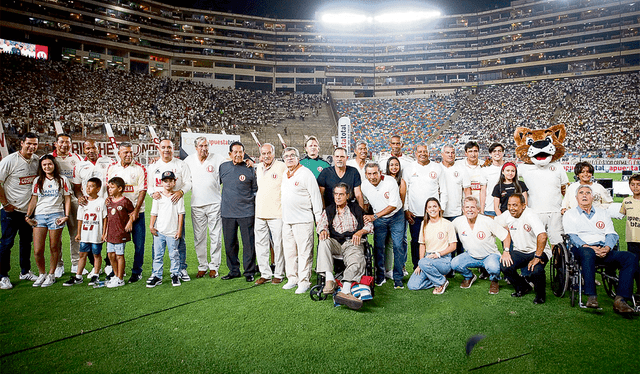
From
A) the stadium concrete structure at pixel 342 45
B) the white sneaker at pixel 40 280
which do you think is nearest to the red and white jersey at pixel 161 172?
the white sneaker at pixel 40 280

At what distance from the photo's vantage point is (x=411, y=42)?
6288cm

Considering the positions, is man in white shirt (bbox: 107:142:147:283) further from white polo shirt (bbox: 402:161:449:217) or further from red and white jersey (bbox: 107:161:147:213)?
white polo shirt (bbox: 402:161:449:217)

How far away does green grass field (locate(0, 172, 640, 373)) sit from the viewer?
10.9 ft

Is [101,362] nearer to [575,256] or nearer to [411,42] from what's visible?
[575,256]

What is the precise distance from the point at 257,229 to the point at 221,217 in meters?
0.70

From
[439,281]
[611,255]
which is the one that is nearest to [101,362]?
[439,281]

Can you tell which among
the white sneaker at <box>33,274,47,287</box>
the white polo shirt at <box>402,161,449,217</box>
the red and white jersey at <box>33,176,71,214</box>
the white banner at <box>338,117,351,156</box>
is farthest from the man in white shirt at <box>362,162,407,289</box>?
the white banner at <box>338,117,351,156</box>

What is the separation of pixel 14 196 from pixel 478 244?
6.59 metres

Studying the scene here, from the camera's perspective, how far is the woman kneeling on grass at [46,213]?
18.1 feet

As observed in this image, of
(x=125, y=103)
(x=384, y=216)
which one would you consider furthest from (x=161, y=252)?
(x=125, y=103)

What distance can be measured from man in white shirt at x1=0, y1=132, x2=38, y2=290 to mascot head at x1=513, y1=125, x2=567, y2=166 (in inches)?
290

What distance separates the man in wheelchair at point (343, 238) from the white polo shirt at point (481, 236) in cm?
140

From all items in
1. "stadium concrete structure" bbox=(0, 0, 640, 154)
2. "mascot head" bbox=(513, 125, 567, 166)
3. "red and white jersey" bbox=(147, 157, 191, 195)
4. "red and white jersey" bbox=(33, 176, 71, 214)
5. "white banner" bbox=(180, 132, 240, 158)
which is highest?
"stadium concrete structure" bbox=(0, 0, 640, 154)

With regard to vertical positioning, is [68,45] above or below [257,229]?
above
